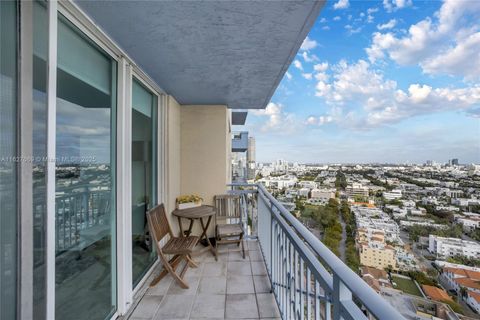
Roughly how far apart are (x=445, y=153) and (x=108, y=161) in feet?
13.0

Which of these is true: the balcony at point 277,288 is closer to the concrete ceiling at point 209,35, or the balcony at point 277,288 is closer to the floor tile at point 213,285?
the floor tile at point 213,285

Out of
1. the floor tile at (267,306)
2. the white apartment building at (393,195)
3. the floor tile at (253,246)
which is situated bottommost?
the floor tile at (253,246)

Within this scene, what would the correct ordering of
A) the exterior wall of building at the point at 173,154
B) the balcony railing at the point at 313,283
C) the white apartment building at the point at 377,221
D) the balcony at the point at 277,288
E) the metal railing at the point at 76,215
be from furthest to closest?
the exterior wall of building at the point at 173,154
the white apartment building at the point at 377,221
the metal railing at the point at 76,215
the balcony at the point at 277,288
the balcony railing at the point at 313,283

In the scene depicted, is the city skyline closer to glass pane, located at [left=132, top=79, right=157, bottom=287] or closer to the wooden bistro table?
glass pane, located at [left=132, top=79, right=157, bottom=287]

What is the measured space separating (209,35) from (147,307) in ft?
8.41

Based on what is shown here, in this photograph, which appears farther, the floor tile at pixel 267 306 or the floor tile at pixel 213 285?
the floor tile at pixel 213 285

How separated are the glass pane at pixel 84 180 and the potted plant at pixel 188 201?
1.59m

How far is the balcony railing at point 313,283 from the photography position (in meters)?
0.75

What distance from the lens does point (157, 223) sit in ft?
9.18

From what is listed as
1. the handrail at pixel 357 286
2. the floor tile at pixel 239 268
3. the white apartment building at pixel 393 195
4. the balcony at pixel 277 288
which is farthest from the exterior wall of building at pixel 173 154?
the white apartment building at pixel 393 195

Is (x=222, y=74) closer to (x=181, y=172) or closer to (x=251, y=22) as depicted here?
(x=251, y=22)

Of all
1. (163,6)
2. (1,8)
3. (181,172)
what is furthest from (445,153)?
(1,8)

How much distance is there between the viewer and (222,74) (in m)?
2.63

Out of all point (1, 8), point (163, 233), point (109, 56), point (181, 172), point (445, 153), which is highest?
point (109, 56)
